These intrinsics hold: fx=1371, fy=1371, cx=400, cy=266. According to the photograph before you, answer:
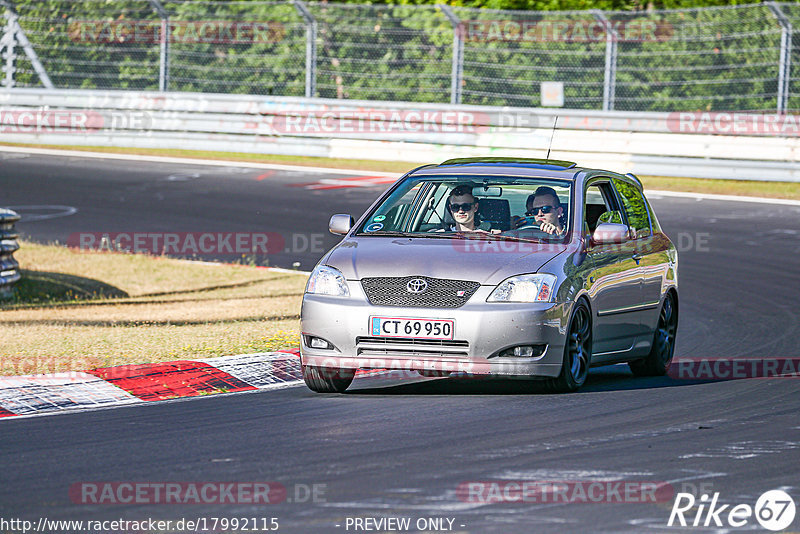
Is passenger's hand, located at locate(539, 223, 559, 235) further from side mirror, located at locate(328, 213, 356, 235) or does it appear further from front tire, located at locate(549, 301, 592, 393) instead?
side mirror, located at locate(328, 213, 356, 235)

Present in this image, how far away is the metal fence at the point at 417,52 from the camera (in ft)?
79.6

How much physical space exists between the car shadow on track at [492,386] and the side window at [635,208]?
46.9 inches

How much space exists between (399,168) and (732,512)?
2037 centimetres

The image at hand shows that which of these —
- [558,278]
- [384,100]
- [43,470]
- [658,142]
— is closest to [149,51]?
[384,100]

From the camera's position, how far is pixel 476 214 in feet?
31.8

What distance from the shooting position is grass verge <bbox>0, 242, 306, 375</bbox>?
34.4 feet

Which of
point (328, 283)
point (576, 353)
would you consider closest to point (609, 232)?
point (576, 353)

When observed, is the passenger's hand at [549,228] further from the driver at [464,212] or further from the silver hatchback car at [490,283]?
the driver at [464,212]

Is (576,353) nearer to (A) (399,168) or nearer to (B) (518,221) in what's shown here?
(B) (518,221)

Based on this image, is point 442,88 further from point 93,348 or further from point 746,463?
point 746,463

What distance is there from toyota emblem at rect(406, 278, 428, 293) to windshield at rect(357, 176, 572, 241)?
30.6 inches

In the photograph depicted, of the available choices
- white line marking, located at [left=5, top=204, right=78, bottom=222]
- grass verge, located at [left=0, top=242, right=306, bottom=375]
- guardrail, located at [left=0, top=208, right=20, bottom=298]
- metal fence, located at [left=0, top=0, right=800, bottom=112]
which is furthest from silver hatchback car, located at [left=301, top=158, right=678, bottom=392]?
metal fence, located at [left=0, top=0, right=800, bottom=112]

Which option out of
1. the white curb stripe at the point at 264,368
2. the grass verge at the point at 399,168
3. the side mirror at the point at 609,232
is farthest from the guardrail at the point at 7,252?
the grass verge at the point at 399,168

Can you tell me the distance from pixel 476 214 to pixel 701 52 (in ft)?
52.3
